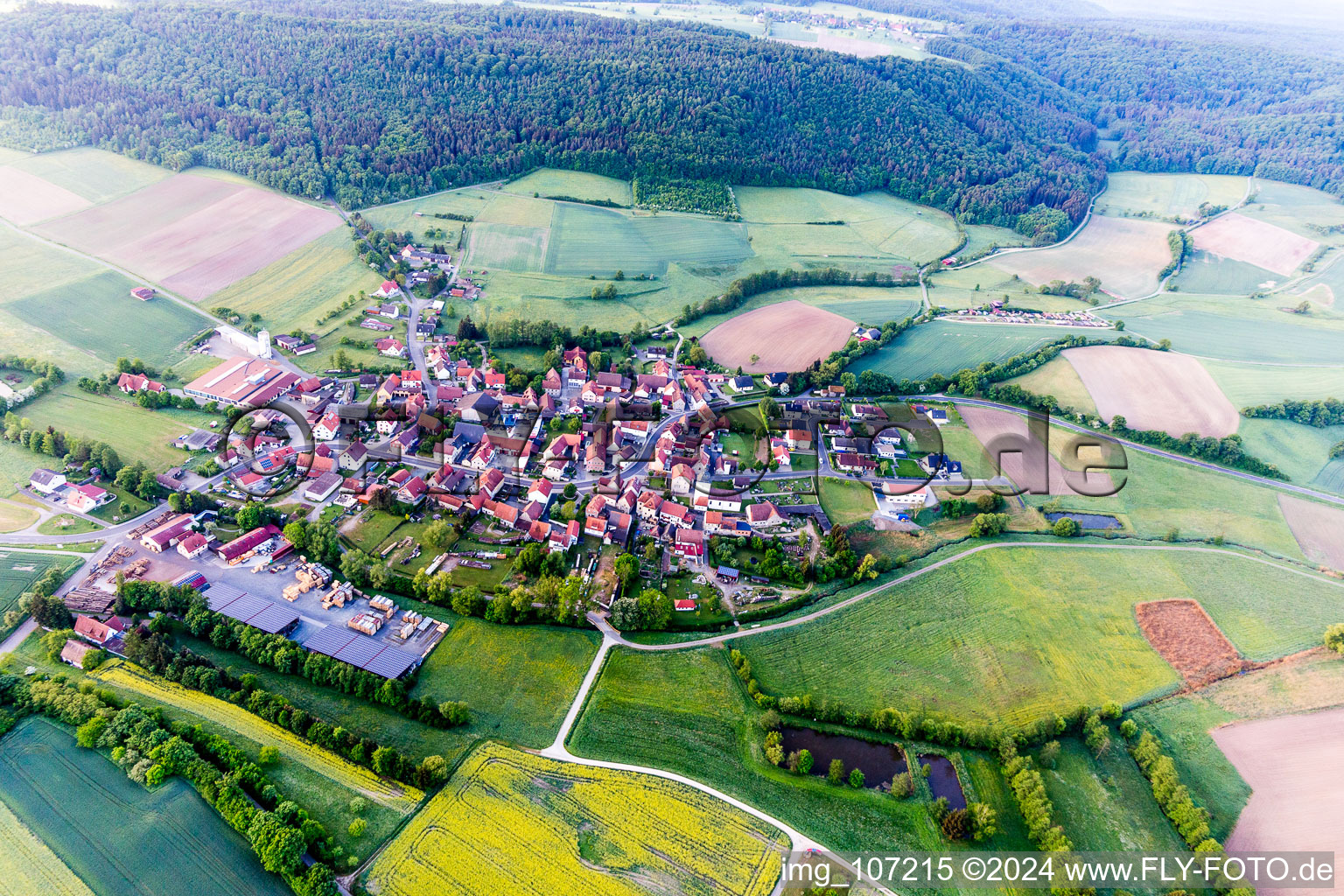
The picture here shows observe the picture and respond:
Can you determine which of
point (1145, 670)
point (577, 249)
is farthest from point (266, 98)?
point (1145, 670)

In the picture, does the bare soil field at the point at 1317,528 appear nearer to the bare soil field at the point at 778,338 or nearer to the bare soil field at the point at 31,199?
the bare soil field at the point at 778,338

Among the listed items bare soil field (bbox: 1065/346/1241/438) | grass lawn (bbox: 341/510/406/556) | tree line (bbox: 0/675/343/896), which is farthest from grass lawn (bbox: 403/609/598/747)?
bare soil field (bbox: 1065/346/1241/438)

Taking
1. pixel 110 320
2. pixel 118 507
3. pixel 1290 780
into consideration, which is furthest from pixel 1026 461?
pixel 110 320

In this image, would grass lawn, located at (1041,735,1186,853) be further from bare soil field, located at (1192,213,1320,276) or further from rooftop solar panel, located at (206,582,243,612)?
bare soil field, located at (1192,213,1320,276)

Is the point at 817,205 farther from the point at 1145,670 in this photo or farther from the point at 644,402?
the point at 1145,670

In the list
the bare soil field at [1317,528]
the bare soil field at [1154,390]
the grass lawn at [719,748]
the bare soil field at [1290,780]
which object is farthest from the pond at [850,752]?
the bare soil field at [1154,390]
